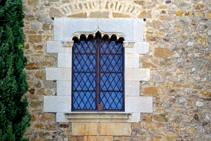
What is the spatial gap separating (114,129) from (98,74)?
1000 mm

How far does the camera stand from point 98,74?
21.2 feet

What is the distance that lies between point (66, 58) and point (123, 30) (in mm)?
1125

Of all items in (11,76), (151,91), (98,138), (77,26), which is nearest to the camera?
(11,76)

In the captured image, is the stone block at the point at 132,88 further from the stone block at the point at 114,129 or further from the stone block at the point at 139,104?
the stone block at the point at 114,129

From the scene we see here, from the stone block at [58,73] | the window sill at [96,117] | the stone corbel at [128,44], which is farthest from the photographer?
the stone corbel at [128,44]

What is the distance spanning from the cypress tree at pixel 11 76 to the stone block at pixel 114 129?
1.32 metres

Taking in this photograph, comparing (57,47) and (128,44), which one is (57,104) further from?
(128,44)

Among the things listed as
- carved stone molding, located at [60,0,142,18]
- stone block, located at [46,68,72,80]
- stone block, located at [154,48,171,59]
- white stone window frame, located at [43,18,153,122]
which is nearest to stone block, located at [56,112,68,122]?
white stone window frame, located at [43,18,153,122]

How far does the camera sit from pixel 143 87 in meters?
6.39

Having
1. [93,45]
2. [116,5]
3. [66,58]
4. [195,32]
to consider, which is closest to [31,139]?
[66,58]

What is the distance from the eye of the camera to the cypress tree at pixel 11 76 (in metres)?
5.41

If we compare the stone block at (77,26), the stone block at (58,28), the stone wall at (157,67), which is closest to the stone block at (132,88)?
the stone wall at (157,67)

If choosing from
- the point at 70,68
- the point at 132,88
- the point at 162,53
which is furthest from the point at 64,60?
the point at 162,53

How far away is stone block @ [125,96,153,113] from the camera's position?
20.8 feet
